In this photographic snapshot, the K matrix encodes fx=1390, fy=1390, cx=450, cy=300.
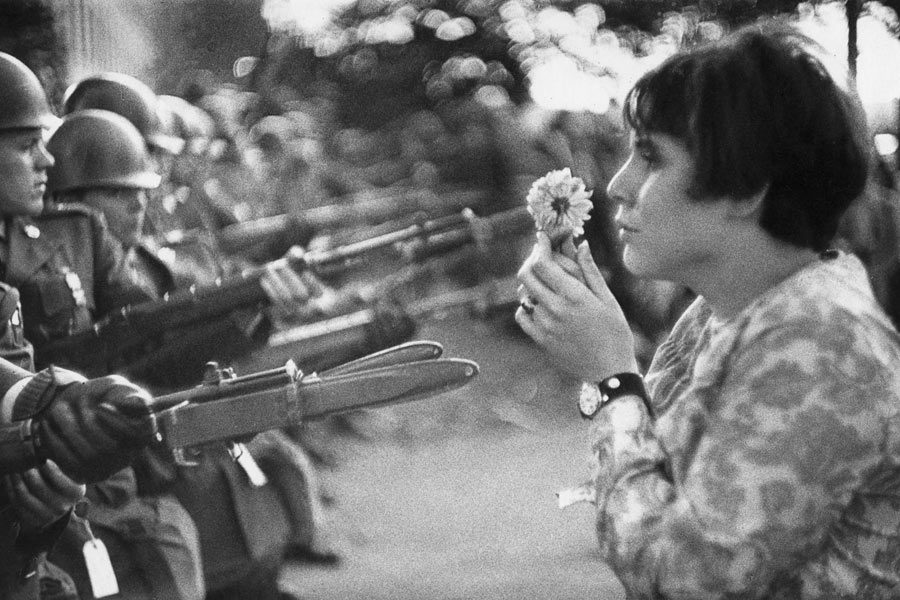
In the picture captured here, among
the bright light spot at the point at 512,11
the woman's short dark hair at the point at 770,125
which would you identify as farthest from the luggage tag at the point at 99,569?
the bright light spot at the point at 512,11

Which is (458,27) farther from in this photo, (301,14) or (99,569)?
(99,569)

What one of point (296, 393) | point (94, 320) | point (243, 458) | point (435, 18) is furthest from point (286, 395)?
point (435, 18)

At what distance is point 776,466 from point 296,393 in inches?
28.7

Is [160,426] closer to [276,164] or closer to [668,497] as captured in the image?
[668,497]

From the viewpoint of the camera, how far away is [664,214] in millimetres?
1408

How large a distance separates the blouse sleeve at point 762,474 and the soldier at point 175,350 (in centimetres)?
221

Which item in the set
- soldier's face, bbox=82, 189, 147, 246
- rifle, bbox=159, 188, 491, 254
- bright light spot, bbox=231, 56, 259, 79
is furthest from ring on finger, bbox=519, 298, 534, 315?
bright light spot, bbox=231, 56, 259, 79

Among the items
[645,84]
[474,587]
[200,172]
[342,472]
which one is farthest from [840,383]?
[342,472]

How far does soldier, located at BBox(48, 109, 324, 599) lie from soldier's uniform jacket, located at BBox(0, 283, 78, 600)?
909 mm

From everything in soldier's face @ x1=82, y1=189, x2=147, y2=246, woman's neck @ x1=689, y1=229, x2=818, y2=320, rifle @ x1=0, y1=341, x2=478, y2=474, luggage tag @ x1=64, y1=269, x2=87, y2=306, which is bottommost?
soldier's face @ x1=82, y1=189, x2=147, y2=246

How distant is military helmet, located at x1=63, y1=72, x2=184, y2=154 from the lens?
160 inches

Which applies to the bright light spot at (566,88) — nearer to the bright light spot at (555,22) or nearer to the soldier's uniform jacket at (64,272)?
the bright light spot at (555,22)

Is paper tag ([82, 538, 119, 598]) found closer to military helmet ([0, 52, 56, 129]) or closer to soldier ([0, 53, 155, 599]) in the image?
soldier ([0, 53, 155, 599])

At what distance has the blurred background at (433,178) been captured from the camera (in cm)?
422
